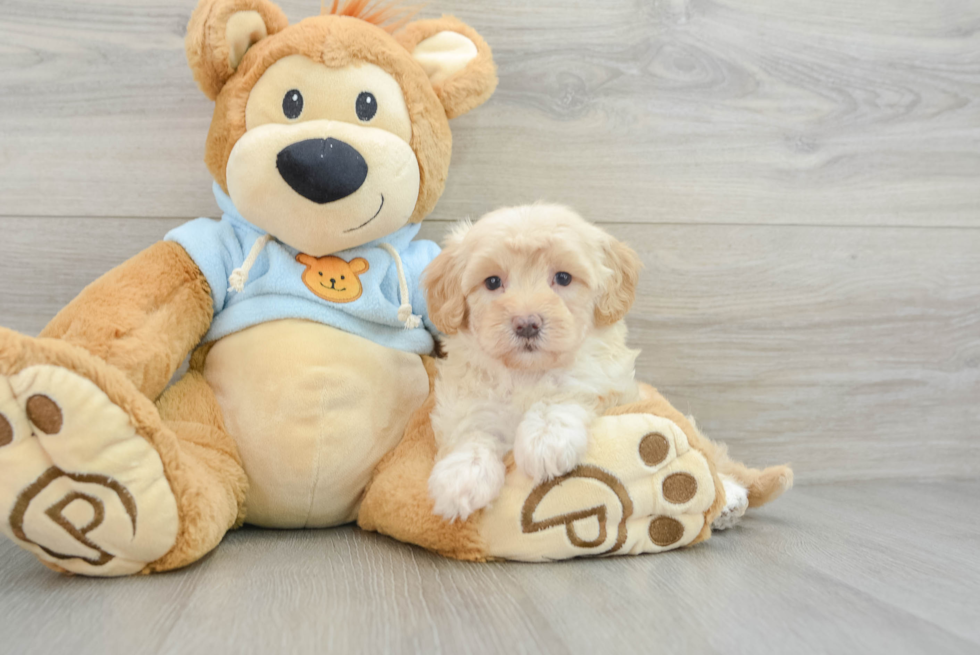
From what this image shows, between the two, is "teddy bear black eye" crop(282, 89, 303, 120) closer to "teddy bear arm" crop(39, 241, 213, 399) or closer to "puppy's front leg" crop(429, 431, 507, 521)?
"teddy bear arm" crop(39, 241, 213, 399)

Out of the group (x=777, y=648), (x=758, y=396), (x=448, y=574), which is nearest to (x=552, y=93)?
(x=758, y=396)

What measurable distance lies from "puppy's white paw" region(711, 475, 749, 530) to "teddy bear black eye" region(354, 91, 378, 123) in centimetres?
87

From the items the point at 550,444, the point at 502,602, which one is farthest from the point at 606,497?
the point at 502,602

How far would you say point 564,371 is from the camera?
1130mm

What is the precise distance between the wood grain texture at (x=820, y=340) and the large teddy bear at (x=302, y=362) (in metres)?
0.37

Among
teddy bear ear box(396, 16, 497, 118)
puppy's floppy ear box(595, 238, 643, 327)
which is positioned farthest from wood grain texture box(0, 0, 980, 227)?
puppy's floppy ear box(595, 238, 643, 327)

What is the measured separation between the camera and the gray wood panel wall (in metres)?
1.44

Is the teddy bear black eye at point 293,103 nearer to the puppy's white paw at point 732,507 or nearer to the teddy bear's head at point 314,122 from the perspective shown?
the teddy bear's head at point 314,122

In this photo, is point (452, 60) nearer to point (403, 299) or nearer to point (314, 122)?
point (314, 122)

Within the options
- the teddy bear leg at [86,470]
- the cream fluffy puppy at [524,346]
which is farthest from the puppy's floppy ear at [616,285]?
the teddy bear leg at [86,470]

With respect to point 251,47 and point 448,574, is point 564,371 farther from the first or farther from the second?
point 251,47

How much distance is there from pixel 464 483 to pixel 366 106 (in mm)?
635

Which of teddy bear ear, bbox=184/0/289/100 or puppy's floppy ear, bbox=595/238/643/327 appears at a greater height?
teddy bear ear, bbox=184/0/289/100

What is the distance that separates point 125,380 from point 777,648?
2.82 feet
